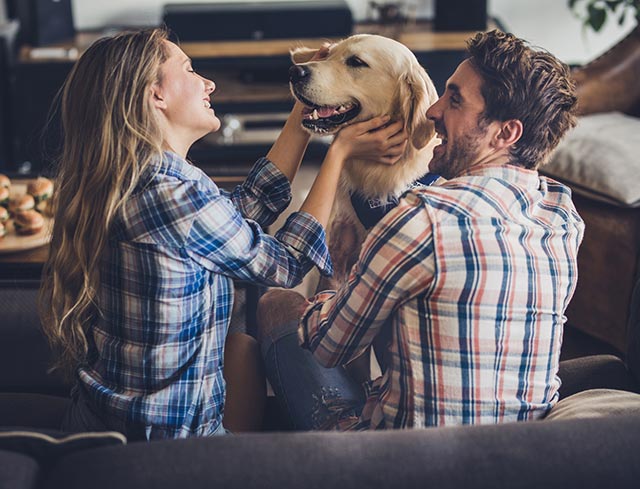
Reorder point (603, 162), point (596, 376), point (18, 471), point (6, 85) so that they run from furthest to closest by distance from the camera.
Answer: point (6, 85) → point (603, 162) → point (596, 376) → point (18, 471)

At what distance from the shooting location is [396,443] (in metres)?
0.91

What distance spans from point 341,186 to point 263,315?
0.32m

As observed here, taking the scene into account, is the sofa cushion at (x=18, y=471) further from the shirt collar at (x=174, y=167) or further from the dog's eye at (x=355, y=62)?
the dog's eye at (x=355, y=62)

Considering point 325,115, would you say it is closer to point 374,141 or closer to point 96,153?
point 374,141

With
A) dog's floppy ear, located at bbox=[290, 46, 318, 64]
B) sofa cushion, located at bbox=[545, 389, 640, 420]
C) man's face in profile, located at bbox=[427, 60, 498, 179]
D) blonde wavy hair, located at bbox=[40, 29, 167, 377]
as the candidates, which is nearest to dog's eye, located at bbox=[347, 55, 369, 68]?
dog's floppy ear, located at bbox=[290, 46, 318, 64]

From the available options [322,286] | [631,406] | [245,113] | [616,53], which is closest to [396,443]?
[631,406]

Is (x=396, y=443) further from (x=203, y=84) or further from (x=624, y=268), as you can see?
(x=624, y=268)

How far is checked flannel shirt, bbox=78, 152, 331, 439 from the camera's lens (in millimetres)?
1233

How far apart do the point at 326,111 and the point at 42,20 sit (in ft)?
8.82

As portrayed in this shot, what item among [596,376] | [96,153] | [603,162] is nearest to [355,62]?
[96,153]

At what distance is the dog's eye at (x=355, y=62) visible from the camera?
165cm

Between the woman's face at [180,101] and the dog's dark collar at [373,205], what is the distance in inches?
16.5

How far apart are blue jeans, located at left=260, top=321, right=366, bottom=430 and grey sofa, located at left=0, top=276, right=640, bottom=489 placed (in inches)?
18.3

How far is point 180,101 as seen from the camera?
1346 millimetres
